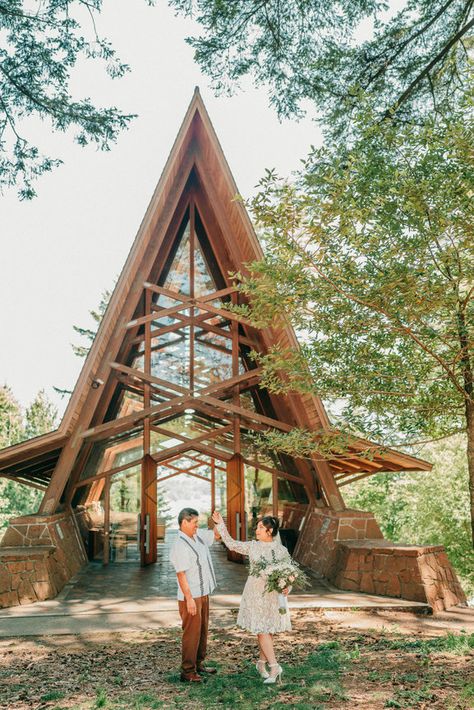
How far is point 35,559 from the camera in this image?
845 cm

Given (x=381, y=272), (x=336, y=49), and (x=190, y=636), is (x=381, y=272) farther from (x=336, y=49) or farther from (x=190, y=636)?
(x=336, y=49)

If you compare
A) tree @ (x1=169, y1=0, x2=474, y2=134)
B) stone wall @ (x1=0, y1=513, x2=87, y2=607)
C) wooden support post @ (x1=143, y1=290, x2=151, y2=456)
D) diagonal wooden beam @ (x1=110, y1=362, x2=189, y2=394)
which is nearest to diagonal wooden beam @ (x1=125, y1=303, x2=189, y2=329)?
wooden support post @ (x1=143, y1=290, x2=151, y2=456)

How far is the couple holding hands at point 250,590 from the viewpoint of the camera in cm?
472

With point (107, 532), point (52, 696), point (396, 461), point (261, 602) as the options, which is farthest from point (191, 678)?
point (107, 532)

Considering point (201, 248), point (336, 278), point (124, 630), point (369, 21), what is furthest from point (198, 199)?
point (124, 630)

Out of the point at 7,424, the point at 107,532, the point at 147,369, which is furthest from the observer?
the point at 7,424

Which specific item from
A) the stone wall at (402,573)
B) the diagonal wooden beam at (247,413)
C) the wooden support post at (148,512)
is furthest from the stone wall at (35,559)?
the stone wall at (402,573)

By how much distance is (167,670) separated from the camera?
5.18 meters

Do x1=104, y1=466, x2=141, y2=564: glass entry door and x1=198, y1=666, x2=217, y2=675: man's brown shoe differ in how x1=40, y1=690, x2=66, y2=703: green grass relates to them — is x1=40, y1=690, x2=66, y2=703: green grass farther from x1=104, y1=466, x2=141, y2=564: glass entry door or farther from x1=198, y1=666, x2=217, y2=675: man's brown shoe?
x1=104, y1=466, x2=141, y2=564: glass entry door

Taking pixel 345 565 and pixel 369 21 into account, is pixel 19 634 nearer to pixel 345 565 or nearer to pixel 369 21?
pixel 345 565

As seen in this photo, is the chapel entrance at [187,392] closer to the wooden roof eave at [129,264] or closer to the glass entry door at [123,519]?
the glass entry door at [123,519]

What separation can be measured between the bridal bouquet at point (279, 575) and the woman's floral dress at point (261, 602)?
3cm

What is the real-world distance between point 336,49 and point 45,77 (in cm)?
380

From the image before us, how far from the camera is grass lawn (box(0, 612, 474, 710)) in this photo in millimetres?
4312
